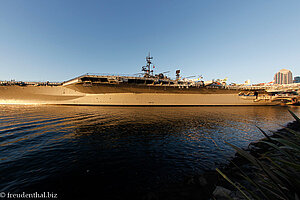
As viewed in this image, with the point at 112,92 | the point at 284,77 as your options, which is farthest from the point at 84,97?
the point at 284,77

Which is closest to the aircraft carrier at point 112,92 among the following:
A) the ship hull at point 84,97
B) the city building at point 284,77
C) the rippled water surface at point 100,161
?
the ship hull at point 84,97

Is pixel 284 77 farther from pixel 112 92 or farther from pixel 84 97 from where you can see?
pixel 84 97

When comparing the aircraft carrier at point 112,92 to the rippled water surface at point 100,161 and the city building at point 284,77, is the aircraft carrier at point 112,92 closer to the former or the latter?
the rippled water surface at point 100,161

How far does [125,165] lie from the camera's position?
4.14 meters


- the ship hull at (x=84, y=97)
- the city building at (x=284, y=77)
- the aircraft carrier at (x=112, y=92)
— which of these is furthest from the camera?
the city building at (x=284, y=77)

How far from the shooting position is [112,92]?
24.2m

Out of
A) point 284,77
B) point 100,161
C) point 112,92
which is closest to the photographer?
point 100,161

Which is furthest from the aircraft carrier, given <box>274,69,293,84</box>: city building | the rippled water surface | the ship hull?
<box>274,69,293,84</box>: city building

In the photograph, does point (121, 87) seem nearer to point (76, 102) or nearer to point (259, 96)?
point (76, 102)

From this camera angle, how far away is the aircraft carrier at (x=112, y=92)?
23188 millimetres

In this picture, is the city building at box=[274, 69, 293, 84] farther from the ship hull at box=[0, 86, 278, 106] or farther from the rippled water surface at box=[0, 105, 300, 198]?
the rippled water surface at box=[0, 105, 300, 198]

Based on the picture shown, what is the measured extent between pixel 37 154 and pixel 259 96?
44.1m

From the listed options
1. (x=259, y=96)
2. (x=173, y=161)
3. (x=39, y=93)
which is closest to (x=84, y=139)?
(x=173, y=161)

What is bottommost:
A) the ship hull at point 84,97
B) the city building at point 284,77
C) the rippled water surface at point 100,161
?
the rippled water surface at point 100,161
